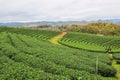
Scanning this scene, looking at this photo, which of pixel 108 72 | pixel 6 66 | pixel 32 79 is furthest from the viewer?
pixel 108 72

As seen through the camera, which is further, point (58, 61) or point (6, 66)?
point (58, 61)

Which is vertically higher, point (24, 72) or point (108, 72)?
point (24, 72)

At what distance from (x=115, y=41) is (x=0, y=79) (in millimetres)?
66251

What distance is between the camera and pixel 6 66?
869 inches

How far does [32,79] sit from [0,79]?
7.81ft

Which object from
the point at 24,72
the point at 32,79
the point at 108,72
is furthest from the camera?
the point at 108,72

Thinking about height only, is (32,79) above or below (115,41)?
above

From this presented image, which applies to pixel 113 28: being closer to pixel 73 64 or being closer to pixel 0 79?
pixel 73 64

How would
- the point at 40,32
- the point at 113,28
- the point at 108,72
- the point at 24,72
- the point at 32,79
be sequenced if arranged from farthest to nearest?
the point at 113,28
the point at 40,32
the point at 108,72
the point at 24,72
the point at 32,79

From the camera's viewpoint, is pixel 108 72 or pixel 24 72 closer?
pixel 24 72

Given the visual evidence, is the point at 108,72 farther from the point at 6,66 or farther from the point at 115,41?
the point at 115,41

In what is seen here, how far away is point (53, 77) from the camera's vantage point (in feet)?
60.7

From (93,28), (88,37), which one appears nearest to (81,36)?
(88,37)

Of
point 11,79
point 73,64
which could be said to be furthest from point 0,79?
point 73,64
